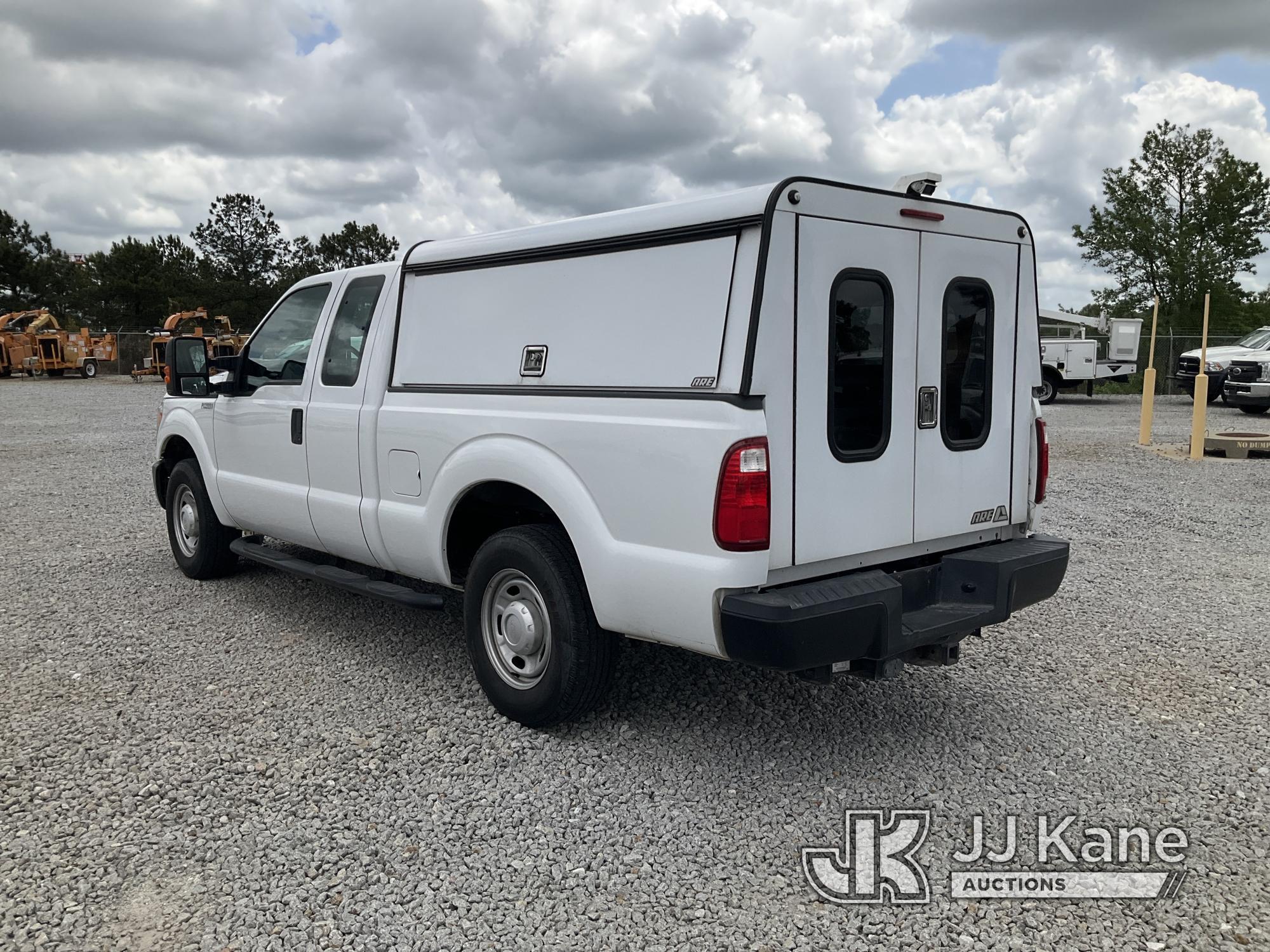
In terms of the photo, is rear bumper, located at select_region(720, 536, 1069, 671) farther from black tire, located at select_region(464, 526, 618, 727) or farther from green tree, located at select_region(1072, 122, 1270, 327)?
green tree, located at select_region(1072, 122, 1270, 327)

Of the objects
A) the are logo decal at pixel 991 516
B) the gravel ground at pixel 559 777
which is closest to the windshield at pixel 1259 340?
the gravel ground at pixel 559 777

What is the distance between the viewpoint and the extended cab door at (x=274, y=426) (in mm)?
5637

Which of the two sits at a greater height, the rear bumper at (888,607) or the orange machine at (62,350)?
the orange machine at (62,350)

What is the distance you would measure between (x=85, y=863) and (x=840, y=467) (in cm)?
300

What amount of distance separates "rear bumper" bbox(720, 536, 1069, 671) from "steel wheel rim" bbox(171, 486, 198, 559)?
4.91 meters

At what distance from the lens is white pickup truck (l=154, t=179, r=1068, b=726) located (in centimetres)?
350

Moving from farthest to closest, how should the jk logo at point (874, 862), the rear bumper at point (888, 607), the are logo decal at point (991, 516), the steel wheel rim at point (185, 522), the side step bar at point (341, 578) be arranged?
the steel wheel rim at point (185, 522) → the side step bar at point (341, 578) → the are logo decal at point (991, 516) → the rear bumper at point (888, 607) → the jk logo at point (874, 862)

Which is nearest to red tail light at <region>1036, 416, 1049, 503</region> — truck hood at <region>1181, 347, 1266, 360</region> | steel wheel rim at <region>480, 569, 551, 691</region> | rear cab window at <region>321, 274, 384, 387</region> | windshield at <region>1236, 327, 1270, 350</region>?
steel wheel rim at <region>480, 569, 551, 691</region>

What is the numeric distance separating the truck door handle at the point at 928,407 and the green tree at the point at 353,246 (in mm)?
65891

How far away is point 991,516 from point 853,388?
1148mm

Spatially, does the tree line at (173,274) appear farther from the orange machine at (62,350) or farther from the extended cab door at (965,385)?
the extended cab door at (965,385)

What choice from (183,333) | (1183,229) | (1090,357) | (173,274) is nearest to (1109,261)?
(1183,229)

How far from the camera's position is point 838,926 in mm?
2963

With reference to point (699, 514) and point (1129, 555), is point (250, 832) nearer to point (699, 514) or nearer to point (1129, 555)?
point (699, 514)
